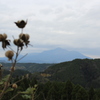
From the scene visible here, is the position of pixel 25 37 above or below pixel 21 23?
below

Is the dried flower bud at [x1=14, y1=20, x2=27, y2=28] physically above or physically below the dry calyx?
above

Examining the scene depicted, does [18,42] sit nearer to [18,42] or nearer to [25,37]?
[18,42]

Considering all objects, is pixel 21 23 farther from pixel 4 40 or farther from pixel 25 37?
pixel 4 40

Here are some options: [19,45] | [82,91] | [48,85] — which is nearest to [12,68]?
[19,45]

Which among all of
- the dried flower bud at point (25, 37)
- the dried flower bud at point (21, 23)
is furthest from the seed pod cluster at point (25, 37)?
the dried flower bud at point (21, 23)

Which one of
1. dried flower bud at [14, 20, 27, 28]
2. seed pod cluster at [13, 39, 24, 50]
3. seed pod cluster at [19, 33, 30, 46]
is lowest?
seed pod cluster at [13, 39, 24, 50]

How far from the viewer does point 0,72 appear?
2.66 metres

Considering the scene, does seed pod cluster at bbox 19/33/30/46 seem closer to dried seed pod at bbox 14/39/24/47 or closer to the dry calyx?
dried seed pod at bbox 14/39/24/47

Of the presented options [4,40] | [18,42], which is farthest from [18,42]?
[4,40]

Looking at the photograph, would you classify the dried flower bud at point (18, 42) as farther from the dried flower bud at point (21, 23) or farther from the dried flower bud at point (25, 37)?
the dried flower bud at point (21, 23)

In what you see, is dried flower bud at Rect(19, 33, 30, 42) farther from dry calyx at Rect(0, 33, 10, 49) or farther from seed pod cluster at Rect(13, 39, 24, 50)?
dry calyx at Rect(0, 33, 10, 49)

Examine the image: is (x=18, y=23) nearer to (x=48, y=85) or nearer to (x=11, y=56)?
(x=11, y=56)

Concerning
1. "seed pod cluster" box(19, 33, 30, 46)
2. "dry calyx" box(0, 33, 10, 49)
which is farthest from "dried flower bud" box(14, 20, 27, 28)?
"dry calyx" box(0, 33, 10, 49)

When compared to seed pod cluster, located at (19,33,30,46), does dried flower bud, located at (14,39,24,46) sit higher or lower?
lower
